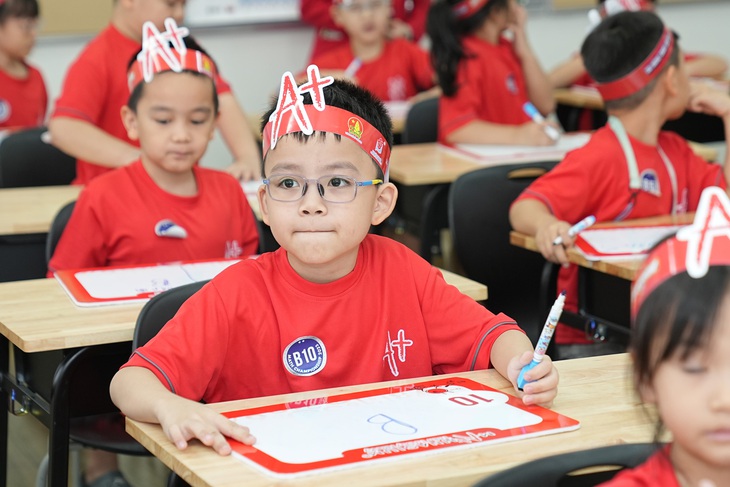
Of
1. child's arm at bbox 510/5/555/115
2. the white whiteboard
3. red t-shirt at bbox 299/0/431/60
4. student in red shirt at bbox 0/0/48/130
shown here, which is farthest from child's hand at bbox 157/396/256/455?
the white whiteboard

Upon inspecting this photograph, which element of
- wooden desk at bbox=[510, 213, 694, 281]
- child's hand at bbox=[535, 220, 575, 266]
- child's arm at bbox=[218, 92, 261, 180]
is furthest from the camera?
child's arm at bbox=[218, 92, 261, 180]

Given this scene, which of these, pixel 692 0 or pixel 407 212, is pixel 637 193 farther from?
pixel 692 0

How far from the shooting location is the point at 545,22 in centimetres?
665

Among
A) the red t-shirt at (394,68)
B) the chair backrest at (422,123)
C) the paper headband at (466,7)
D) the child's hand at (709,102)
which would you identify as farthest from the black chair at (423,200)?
the red t-shirt at (394,68)

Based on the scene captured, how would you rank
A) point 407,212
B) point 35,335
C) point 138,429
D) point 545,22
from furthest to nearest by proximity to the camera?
point 545,22 < point 407,212 < point 35,335 < point 138,429

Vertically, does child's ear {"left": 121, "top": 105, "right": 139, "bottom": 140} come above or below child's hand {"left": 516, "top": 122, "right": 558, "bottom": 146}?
above

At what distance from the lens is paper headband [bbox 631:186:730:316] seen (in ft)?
3.73

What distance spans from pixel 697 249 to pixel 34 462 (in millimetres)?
2373

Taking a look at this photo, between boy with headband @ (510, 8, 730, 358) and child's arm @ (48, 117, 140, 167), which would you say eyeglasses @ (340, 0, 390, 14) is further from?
boy with headband @ (510, 8, 730, 358)

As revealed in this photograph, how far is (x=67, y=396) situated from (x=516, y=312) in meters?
1.32

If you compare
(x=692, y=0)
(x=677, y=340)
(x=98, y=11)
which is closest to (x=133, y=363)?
(x=677, y=340)

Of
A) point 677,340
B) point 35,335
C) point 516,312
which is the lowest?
point 516,312

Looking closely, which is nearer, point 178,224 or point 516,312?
point 178,224

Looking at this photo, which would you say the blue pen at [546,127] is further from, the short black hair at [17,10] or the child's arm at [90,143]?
the short black hair at [17,10]
